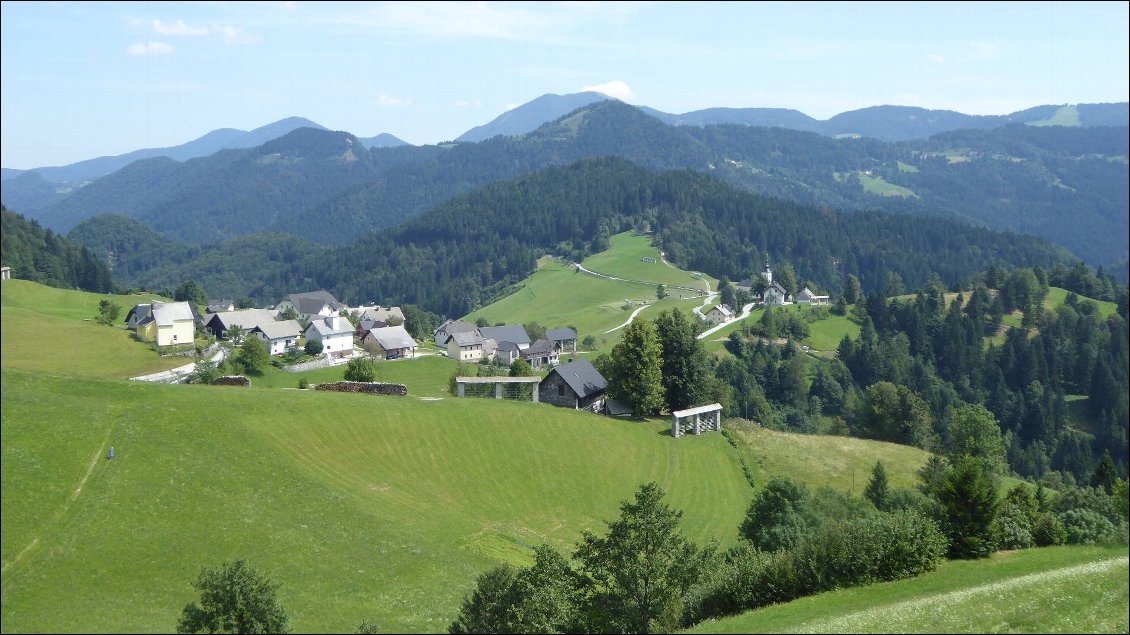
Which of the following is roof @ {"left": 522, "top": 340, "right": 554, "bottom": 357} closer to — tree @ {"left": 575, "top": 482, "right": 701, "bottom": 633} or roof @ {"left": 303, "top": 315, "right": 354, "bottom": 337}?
roof @ {"left": 303, "top": 315, "right": 354, "bottom": 337}

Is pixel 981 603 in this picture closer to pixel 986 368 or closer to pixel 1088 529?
pixel 1088 529

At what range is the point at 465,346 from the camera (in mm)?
129000

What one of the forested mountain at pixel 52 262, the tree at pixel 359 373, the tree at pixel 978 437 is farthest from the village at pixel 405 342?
the tree at pixel 978 437

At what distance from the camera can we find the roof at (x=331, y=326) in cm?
11094

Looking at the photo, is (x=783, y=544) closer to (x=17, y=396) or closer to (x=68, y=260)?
(x=17, y=396)

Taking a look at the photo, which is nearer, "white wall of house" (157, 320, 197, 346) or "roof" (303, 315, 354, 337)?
"white wall of house" (157, 320, 197, 346)

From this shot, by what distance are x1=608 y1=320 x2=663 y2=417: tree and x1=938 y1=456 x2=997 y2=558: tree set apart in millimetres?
37361

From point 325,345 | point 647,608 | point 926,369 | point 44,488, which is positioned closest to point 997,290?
point 926,369

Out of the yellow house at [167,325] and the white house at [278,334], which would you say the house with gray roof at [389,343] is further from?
the yellow house at [167,325]

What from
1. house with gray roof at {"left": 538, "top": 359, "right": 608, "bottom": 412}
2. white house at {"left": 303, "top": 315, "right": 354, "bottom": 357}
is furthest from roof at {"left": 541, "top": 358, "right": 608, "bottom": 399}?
white house at {"left": 303, "top": 315, "right": 354, "bottom": 357}

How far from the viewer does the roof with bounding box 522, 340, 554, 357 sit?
133m

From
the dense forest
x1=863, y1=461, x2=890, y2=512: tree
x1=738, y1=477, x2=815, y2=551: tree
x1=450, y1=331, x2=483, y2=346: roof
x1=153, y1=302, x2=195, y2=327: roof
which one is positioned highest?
x1=153, y1=302, x2=195, y2=327: roof

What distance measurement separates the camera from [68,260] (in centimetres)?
13812

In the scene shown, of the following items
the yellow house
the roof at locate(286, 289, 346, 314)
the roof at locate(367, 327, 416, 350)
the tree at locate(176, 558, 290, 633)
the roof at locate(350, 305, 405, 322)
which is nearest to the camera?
the tree at locate(176, 558, 290, 633)
